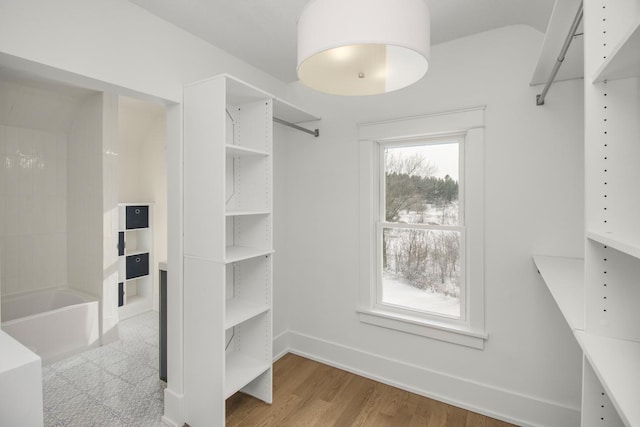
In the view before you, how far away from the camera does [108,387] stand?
8.03ft

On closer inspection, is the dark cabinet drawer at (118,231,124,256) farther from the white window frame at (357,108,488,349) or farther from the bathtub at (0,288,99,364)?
the white window frame at (357,108,488,349)

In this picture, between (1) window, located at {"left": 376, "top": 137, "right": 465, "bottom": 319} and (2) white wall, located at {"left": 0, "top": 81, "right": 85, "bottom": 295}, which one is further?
(2) white wall, located at {"left": 0, "top": 81, "right": 85, "bottom": 295}

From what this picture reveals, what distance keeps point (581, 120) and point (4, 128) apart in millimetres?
4893

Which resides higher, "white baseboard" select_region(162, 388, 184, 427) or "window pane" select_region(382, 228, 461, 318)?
"window pane" select_region(382, 228, 461, 318)

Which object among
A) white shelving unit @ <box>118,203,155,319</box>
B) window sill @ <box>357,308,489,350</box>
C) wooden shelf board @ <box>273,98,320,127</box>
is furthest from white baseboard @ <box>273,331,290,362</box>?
white shelving unit @ <box>118,203,155,319</box>

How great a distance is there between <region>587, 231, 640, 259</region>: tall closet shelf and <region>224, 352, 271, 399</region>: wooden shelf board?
1959 mm

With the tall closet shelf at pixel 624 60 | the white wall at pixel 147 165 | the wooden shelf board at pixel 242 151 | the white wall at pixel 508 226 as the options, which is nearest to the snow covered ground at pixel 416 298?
the white wall at pixel 508 226

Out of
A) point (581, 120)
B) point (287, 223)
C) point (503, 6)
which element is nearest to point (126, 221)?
point (287, 223)

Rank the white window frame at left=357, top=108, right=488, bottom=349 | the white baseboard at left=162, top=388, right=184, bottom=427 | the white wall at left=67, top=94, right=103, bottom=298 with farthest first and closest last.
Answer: the white wall at left=67, top=94, right=103, bottom=298 < the white window frame at left=357, top=108, right=488, bottom=349 < the white baseboard at left=162, top=388, right=184, bottom=427

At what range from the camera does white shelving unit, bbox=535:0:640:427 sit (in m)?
0.83

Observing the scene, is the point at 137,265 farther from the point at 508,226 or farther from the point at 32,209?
the point at 508,226

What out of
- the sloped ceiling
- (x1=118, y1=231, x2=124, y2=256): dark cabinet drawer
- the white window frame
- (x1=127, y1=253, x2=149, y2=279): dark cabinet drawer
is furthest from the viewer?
(x1=127, y1=253, x2=149, y2=279): dark cabinet drawer

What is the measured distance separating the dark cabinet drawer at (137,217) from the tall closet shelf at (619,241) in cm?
438

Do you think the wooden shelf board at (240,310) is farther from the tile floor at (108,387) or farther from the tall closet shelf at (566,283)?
→ the tall closet shelf at (566,283)
